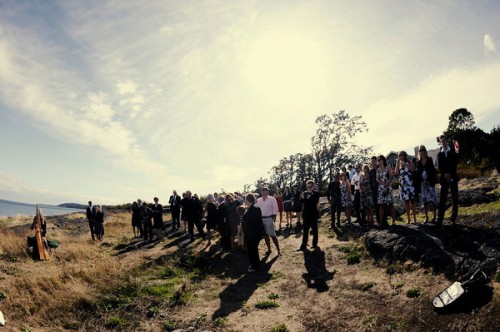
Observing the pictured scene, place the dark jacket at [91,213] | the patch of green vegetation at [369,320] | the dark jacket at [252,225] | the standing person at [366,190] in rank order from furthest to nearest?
1. the dark jacket at [91,213]
2. the standing person at [366,190]
3. the dark jacket at [252,225]
4. the patch of green vegetation at [369,320]

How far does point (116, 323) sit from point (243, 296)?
3033 millimetres

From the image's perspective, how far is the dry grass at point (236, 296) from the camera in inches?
235

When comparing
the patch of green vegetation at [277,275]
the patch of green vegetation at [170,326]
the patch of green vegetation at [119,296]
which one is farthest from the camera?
the patch of green vegetation at [277,275]

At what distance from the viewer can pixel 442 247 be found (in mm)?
7297

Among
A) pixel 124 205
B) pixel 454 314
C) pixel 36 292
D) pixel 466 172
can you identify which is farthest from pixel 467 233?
pixel 124 205

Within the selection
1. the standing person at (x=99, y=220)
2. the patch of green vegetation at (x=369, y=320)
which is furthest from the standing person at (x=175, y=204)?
the patch of green vegetation at (x=369, y=320)

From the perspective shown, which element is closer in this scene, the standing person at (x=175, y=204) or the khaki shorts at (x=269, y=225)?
the khaki shorts at (x=269, y=225)

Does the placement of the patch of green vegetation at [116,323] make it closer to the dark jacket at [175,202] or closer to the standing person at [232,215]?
the standing person at [232,215]

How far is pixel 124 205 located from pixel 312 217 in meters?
52.8

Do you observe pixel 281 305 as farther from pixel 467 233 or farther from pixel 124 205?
pixel 124 205

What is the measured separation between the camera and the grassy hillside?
588 cm

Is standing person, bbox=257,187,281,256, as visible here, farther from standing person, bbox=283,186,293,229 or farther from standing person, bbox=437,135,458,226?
standing person, bbox=283,186,293,229

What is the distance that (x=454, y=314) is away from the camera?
4941mm

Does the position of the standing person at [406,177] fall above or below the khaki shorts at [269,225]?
above
